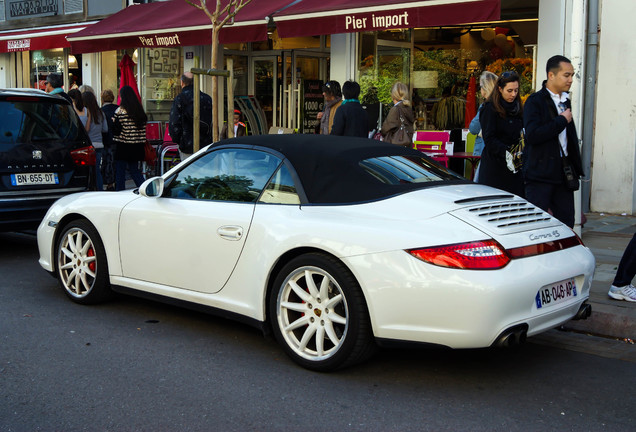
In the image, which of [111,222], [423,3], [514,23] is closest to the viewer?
[111,222]

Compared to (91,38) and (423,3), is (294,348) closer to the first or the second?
(423,3)

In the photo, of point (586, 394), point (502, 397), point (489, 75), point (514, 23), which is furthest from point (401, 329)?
point (514, 23)

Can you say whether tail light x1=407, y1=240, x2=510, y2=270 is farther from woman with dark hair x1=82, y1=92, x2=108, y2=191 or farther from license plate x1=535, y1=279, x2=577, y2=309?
woman with dark hair x1=82, y1=92, x2=108, y2=191

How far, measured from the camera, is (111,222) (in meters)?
5.94

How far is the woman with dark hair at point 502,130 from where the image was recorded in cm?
695

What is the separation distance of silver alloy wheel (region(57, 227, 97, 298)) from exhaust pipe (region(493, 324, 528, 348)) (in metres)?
3.31

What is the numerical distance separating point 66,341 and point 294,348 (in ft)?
5.44

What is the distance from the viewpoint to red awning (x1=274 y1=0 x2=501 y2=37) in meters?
10.1

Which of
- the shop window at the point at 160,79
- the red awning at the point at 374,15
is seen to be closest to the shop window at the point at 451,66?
the red awning at the point at 374,15

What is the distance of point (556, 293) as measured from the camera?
4.56 m

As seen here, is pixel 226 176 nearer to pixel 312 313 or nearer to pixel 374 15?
pixel 312 313

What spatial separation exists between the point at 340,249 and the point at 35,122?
5.37 meters

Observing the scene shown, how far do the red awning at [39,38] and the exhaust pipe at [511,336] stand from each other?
15.5 m

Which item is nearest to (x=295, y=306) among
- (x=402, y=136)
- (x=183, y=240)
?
(x=183, y=240)
